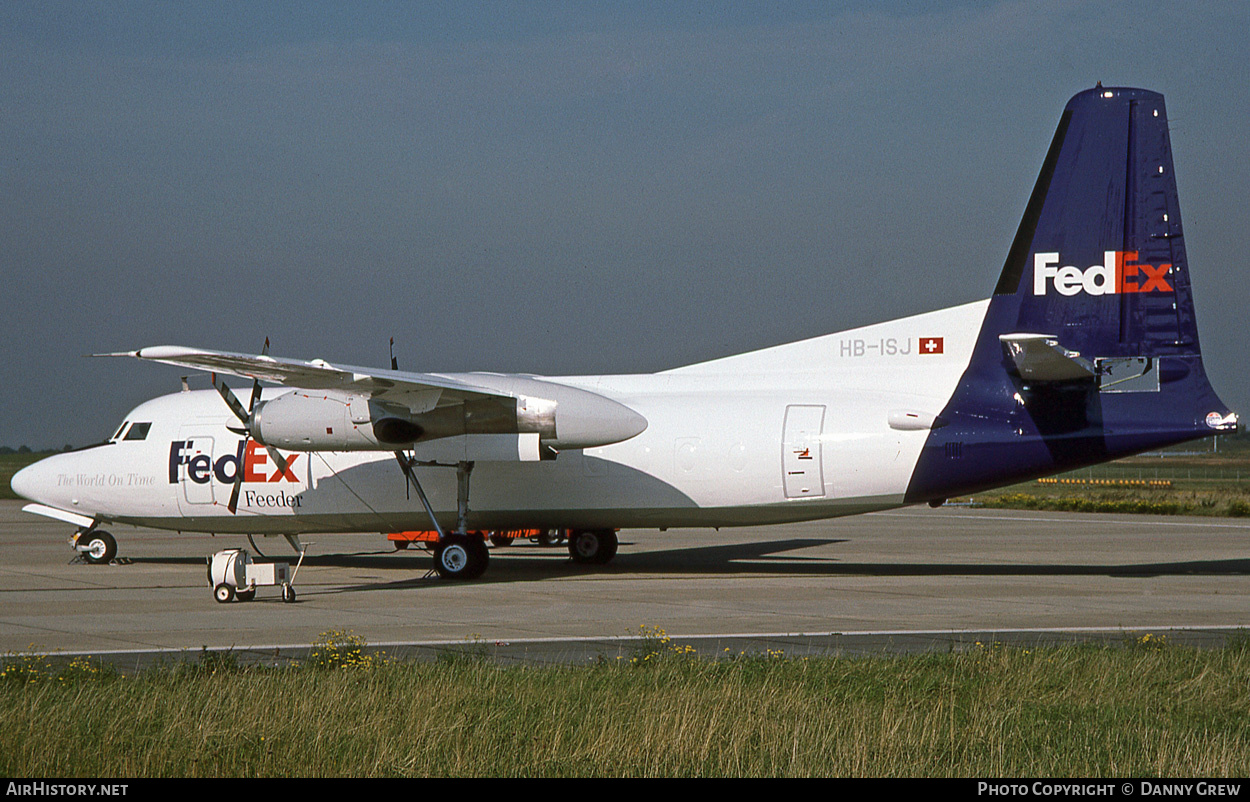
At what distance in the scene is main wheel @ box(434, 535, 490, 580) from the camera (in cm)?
2109

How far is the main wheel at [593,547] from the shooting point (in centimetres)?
2456

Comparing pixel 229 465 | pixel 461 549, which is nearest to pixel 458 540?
pixel 461 549

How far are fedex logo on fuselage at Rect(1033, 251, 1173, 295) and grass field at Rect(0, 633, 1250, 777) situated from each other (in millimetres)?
8612

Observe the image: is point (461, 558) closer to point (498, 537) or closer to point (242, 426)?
point (242, 426)

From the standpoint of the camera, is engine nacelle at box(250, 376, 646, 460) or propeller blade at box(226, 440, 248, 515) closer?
engine nacelle at box(250, 376, 646, 460)

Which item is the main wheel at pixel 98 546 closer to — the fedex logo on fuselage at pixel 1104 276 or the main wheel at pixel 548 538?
the main wheel at pixel 548 538

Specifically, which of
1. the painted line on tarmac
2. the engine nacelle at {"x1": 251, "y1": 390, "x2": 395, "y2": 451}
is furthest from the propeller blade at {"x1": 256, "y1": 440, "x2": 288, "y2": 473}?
the painted line on tarmac

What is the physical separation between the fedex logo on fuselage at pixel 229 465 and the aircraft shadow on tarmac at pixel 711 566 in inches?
116

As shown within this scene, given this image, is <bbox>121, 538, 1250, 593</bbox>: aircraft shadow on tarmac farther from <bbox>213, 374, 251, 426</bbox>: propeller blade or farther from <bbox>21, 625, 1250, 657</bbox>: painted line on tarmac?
<bbox>21, 625, 1250, 657</bbox>: painted line on tarmac

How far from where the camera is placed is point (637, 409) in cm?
2155

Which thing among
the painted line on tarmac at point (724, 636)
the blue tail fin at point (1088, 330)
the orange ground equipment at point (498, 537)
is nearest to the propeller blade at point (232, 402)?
the orange ground equipment at point (498, 537)

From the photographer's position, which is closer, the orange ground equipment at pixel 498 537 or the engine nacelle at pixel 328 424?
the engine nacelle at pixel 328 424

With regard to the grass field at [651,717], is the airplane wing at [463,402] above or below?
above

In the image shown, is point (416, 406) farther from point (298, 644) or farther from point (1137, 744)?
point (1137, 744)
